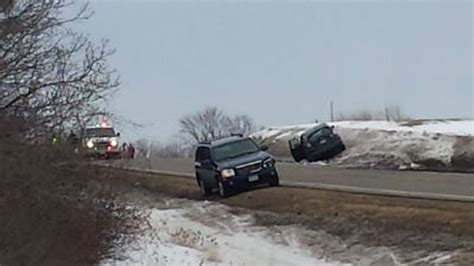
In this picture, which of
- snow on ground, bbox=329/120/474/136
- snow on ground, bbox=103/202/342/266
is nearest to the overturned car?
snow on ground, bbox=329/120/474/136

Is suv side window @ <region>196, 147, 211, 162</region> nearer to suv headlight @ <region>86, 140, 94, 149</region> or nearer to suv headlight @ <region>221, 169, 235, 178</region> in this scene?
suv headlight @ <region>221, 169, 235, 178</region>

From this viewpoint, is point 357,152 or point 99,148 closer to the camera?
Answer: point 99,148

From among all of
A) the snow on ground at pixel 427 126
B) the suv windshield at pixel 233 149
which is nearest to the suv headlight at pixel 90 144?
the suv windshield at pixel 233 149

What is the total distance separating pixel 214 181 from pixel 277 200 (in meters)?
3.24

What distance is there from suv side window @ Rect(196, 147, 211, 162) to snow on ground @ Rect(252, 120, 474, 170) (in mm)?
10099

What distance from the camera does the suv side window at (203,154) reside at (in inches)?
1213

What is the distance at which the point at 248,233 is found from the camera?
80.4 feet

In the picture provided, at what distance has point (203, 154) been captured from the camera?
31.5 m

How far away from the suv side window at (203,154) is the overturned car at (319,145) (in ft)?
41.6

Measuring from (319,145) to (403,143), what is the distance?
11.6 feet

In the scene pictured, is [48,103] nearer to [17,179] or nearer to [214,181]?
[17,179]

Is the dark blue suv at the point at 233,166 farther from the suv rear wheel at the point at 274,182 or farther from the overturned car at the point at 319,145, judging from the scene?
the overturned car at the point at 319,145

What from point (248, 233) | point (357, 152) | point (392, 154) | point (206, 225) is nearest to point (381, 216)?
point (248, 233)

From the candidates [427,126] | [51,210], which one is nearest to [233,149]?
[51,210]
